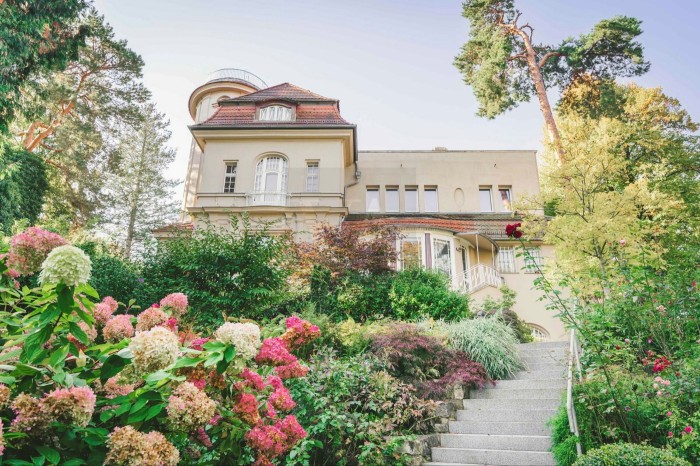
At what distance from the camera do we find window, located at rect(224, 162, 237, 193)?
1909 centimetres

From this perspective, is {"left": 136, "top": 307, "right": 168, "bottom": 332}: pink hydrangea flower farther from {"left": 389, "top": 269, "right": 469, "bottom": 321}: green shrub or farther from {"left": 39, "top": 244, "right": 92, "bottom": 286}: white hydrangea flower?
{"left": 389, "top": 269, "right": 469, "bottom": 321}: green shrub

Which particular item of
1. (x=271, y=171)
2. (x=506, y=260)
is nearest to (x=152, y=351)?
(x=271, y=171)

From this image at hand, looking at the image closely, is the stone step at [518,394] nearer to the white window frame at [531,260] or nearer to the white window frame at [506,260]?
the white window frame at [531,260]

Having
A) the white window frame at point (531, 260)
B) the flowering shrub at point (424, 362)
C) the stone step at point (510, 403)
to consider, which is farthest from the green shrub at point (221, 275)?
the white window frame at point (531, 260)

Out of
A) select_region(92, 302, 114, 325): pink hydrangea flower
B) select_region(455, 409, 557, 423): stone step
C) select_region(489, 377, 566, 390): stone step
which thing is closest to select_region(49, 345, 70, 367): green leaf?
select_region(92, 302, 114, 325): pink hydrangea flower

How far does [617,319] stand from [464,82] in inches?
660

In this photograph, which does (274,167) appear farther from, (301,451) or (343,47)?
(301,451)

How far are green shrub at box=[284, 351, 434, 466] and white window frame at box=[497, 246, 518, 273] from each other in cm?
1406

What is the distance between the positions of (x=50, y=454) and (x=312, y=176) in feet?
59.1

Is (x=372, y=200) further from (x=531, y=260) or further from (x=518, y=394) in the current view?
(x=518, y=394)

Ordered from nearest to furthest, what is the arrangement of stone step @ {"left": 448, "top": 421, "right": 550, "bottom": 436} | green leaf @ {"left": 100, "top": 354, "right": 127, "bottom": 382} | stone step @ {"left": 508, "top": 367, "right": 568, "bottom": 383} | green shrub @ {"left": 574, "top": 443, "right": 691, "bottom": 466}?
green leaf @ {"left": 100, "top": 354, "right": 127, "bottom": 382} → green shrub @ {"left": 574, "top": 443, "right": 691, "bottom": 466} → stone step @ {"left": 448, "top": 421, "right": 550, "bottom": 436} → stone step @ {"left": 508, "top": 367, "right": 568, "bottom": 383}

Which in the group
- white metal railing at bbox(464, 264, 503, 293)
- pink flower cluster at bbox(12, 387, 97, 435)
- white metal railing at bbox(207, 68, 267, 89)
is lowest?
pink flower cluster at bbox(12, 387, 97, 435)

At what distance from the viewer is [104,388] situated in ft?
6.29

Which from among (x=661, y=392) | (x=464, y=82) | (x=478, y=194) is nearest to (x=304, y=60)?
(x=661, y=392)
